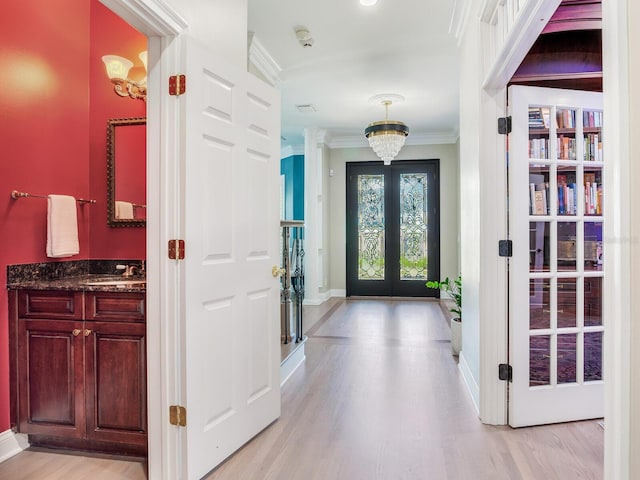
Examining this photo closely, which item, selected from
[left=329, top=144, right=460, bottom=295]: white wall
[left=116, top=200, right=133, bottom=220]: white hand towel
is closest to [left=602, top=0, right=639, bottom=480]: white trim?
[left=116, top=200, right=133, bottom=220]: white hand towel

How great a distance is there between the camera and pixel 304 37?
3.62 m

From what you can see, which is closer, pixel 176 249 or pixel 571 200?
pixel 176 249

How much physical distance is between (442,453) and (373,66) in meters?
3.68

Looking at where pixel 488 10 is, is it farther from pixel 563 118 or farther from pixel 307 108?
pixel 307 108

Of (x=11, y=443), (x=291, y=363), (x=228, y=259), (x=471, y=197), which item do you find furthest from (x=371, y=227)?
(x=11, y=443)

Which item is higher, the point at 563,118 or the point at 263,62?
the point at 263,62

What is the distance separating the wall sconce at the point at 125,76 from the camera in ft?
7.99

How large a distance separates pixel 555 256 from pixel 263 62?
3148 mm

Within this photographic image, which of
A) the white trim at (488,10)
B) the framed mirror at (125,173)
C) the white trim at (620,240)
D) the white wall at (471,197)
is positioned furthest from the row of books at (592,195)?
the framed mirror at (125,173)

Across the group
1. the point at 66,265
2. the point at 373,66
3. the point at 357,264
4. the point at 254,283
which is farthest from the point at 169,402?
the point at 357,264

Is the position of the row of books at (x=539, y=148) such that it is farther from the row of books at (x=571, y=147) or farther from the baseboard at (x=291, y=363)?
the baseboard at (x=291, y=363)

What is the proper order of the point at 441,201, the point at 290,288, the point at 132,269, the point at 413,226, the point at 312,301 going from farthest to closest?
the point at 413,226, the point at 441,201, the point at 312,301, the point at 290,288, the point at 132,269

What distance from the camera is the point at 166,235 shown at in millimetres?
1821

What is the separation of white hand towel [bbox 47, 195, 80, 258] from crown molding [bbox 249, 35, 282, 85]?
6.87ft
